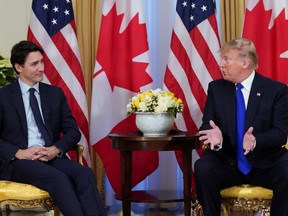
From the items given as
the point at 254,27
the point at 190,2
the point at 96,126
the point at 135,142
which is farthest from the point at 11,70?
the point at 254,27

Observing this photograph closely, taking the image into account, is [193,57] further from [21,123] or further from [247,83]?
[21,123]

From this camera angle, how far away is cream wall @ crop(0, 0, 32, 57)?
5.56 m

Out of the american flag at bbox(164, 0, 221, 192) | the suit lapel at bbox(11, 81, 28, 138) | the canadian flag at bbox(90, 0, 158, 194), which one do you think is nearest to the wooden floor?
the canadian flag at bbox(90, 0, 158, 194)

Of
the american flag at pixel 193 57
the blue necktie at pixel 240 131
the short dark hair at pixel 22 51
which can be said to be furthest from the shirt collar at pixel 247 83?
the short dark hair at pixel 22 51

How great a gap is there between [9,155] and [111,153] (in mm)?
1275

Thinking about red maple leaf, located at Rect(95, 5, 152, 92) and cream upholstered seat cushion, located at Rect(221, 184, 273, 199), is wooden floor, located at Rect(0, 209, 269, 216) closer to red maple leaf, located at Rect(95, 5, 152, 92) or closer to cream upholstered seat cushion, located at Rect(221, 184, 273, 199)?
red maple leaf, located at Rect(95, 5, 152, 92)

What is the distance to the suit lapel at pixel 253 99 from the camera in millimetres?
3939

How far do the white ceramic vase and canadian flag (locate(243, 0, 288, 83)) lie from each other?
104 cm

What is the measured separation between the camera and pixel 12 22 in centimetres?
557

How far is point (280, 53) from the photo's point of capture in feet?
15.6

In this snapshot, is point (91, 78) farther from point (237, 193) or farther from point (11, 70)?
point (237, 193)

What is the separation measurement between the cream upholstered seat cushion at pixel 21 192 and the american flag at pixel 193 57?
5.10ft

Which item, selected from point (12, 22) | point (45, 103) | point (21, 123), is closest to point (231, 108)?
point (45, 103)

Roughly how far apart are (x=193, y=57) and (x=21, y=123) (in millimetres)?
1691
